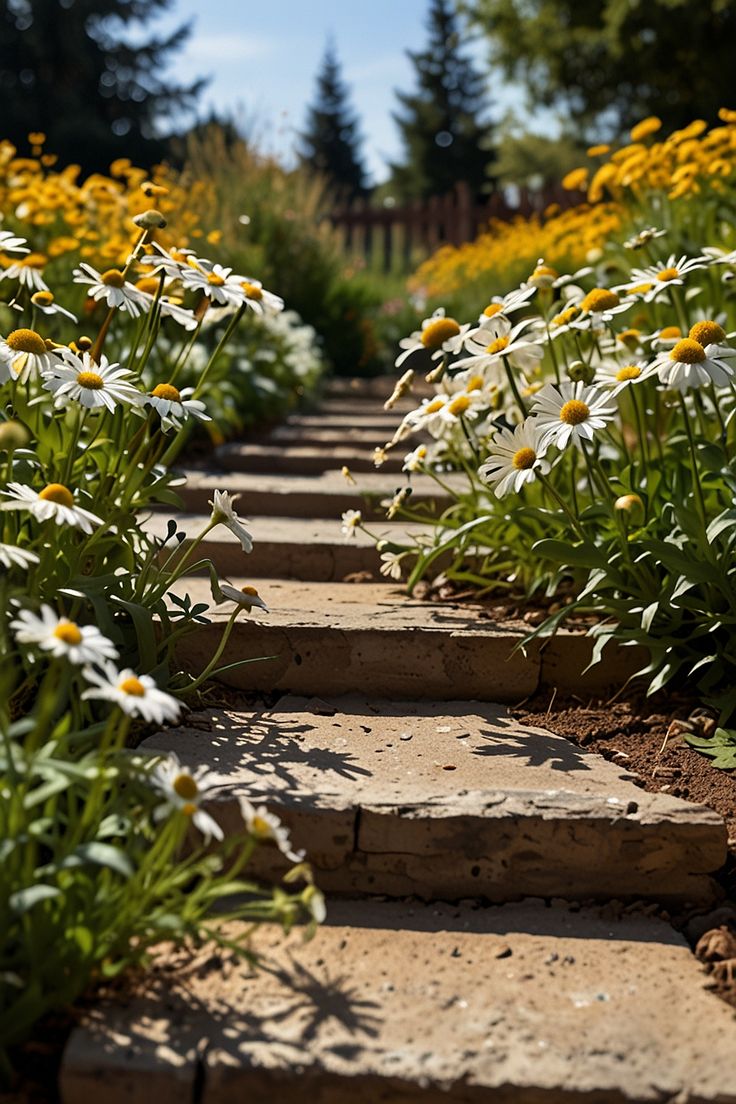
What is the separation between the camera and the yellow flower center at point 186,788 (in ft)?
4.88

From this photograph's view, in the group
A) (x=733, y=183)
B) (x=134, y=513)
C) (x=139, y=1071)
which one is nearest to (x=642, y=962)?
(x=139, y=1071)

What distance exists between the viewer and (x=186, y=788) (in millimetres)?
1488

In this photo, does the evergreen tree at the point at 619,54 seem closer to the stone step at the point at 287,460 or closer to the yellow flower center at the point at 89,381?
the stone step at the point at 287,460

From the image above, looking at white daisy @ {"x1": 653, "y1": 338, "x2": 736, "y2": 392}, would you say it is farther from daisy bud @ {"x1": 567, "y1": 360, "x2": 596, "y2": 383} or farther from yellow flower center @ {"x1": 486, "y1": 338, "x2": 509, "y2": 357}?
yellow flower center @ {"x1": 486, "y1": 338, "x2": 509, "y2": 357}

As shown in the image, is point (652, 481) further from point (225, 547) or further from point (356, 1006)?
point (356, 1006)

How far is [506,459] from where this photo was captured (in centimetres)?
226

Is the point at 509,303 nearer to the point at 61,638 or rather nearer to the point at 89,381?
the point at 89,381

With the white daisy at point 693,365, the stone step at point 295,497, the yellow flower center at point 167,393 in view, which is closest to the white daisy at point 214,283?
the yellow flower center at point 167,393

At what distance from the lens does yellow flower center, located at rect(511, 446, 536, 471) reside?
7.27 feet

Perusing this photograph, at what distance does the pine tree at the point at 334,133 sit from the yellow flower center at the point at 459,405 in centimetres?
3846

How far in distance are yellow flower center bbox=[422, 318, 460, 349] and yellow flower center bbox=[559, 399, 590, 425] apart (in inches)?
22.0

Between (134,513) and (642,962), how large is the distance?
1.38m

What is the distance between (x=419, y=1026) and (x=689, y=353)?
133cm

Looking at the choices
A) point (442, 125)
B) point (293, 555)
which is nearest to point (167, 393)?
point (293, 555)
